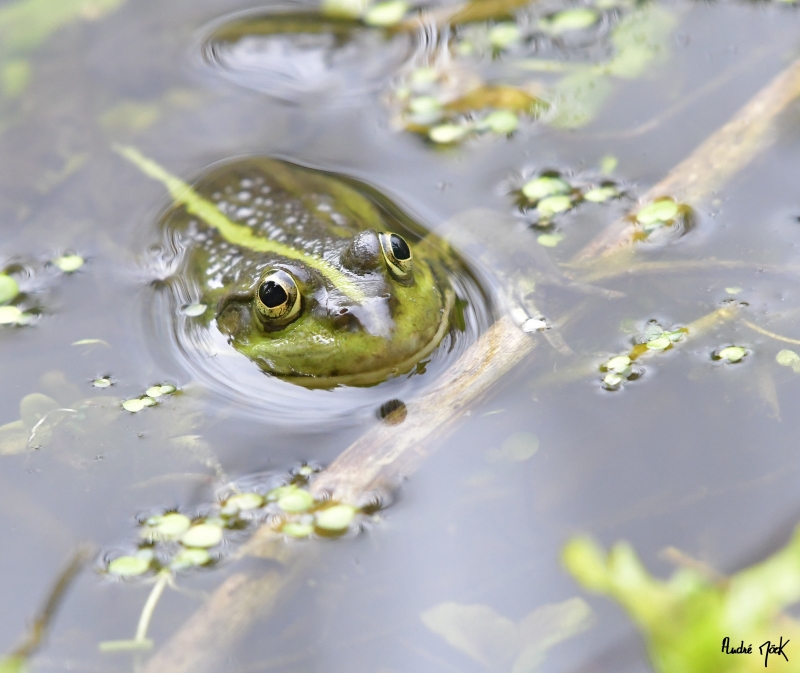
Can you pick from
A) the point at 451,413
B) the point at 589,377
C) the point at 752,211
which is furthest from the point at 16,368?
the point at 752,211

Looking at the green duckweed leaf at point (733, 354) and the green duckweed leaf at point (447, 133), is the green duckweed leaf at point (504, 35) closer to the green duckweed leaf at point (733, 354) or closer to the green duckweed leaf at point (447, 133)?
the green duckweed leaf at point (447, 133)

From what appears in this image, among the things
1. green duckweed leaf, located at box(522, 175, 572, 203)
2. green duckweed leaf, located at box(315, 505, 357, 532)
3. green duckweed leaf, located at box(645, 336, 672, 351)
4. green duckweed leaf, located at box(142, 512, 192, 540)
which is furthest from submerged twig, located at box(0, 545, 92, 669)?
green duckweed leaf, located at box(522, 175, 572, 203)

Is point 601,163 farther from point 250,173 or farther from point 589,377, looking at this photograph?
point 250,173

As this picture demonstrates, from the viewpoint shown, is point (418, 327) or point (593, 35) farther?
point (593, 35)

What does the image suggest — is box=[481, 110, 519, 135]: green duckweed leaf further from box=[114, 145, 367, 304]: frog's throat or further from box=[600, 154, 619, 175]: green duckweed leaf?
box=[114, 145, 367, 304]: frog's throat

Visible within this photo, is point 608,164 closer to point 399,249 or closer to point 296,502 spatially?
point 399,249

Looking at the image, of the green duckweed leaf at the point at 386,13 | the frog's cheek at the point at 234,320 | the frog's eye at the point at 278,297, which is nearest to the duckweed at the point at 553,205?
the frog's eye at the point at 278,297
